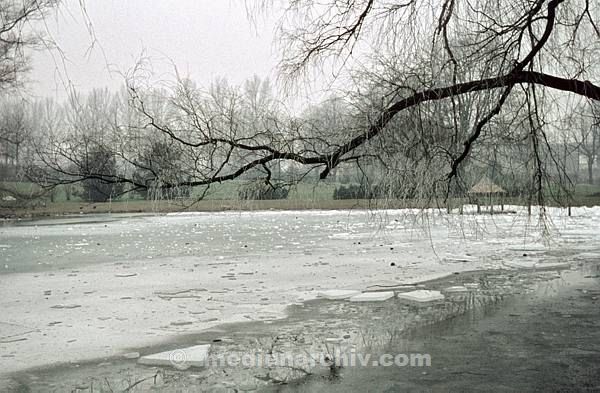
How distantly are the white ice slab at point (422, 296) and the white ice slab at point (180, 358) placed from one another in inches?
113

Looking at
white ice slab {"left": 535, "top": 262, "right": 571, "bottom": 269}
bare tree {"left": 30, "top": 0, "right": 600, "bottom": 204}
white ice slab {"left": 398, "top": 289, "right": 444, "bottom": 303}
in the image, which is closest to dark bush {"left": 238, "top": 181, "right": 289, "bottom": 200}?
bare tree {"left": 30, "top": 0, "right": 600, "bottom": 204}

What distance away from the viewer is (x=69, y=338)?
16.8 ft

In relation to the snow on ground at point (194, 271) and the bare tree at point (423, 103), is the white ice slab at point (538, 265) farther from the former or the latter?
the bare tree at point (423, 103)

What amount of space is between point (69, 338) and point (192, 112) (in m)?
2.25

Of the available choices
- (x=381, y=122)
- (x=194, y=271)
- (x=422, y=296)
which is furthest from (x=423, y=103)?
(x=194, y=271)

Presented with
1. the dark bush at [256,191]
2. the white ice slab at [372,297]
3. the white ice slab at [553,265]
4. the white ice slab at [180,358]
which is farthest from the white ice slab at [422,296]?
the white ice slab at [553,265]

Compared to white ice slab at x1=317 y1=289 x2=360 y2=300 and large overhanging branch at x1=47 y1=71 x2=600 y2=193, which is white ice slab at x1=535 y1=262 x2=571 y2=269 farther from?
large overhanging branch at x1=47 y1=71 x2=600 y2=193

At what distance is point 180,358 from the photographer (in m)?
4.41

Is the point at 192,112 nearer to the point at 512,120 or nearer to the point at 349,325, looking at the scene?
the point at 349,325

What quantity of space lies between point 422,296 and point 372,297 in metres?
0.57

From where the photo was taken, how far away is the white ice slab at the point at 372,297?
6.65 m

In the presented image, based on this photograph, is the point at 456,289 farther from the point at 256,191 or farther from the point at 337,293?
the point at 256,191

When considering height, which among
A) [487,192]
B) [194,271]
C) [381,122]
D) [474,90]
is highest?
[474,90]

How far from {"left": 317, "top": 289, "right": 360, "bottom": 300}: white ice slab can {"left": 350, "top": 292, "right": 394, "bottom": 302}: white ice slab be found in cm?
14
